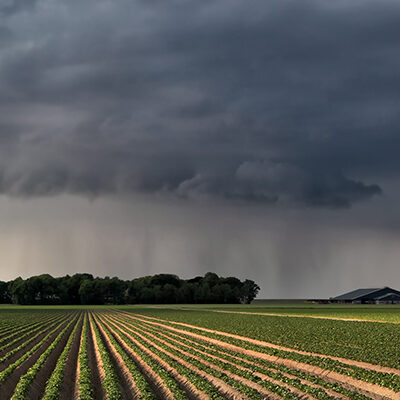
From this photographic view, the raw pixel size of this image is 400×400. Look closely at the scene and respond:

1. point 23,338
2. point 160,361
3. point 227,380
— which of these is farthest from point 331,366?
point 23,338

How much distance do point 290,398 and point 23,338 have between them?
33.1 metres

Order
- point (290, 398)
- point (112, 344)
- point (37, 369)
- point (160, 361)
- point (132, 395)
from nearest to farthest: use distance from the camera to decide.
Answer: point (290, 398), point (132, 395), point (37, 369), point (160, 361), point (112, 344)

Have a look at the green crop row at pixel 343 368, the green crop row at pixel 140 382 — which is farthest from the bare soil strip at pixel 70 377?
the green crop row at pixel 343 368

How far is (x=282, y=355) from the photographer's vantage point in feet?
102

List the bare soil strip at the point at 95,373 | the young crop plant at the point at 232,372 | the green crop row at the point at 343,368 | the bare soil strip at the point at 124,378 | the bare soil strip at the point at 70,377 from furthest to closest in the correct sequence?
the bare soil strip at the point at 70,377
the green crop row at the point at 343,368
the bare soil strip at the point at 95,373
the bare soil strip at the point at 124,378
the young crop plant at the point at 232,372

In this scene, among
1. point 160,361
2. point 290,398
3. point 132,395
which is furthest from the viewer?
point 160,361

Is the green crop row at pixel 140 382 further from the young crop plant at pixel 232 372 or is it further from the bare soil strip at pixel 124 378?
the young crop plant at pixel 232 372

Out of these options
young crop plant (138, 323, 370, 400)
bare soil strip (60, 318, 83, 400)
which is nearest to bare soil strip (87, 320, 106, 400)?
bare soil strip (60, 318, 83, 400)

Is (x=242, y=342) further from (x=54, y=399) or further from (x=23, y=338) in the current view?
(x=54, y=399)

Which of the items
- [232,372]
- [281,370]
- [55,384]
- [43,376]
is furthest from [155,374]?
[281,370]

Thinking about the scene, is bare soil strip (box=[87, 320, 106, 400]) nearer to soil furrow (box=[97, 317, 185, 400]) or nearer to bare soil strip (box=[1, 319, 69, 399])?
soil furrow (box=[97, 317, 185, 400])

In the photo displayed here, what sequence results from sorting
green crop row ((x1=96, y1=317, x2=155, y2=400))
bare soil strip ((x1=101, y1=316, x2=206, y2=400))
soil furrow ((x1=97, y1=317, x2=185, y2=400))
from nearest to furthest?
green crop row ((x1=96, y1=317, x2=155, y2=400)) < bare soil strip ((x1=101, y1=316, x2=206, y2=400)) < soil furrow ((x1=97, y1=317, x2=185, y2=400))

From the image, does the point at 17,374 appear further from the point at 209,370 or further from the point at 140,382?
the point at 209,370

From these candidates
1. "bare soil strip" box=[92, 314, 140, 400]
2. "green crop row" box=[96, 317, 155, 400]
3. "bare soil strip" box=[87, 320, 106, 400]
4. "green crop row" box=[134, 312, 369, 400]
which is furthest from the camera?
"bare soil strip" box=[87, 320, 106, 400]
